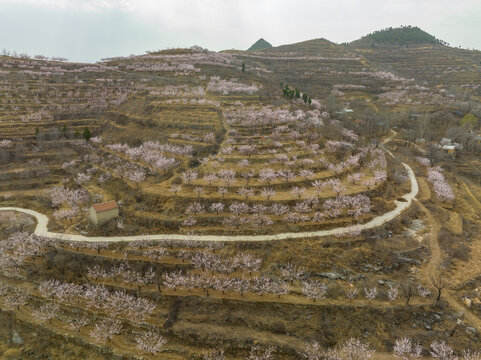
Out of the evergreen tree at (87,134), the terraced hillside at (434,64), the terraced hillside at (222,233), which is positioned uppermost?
the terraced hillside at (434,64)

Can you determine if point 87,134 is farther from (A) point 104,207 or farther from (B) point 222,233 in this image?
(B) point 222,233

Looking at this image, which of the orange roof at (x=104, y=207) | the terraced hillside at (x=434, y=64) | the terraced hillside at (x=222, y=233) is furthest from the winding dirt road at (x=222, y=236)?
the terraced hillside at (x=434, y=64)

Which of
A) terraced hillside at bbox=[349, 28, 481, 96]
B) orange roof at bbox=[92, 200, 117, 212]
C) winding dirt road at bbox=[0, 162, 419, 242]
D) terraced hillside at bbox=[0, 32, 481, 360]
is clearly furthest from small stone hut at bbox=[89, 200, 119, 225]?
terraced hillside at bbox=[349, 28, 481, 96]

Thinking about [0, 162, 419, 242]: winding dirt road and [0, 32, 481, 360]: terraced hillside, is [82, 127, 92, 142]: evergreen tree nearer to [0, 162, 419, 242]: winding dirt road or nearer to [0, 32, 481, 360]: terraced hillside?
[0, 32, 481, 360]: terraced hillside

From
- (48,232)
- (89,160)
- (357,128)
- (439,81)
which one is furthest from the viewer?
(439,81)

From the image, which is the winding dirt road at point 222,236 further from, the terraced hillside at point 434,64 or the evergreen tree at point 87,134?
the terraced hillside at point 434,64

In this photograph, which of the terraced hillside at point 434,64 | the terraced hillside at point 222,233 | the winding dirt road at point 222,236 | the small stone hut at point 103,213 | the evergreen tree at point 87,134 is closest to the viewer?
the terraced hillside at point 222,233

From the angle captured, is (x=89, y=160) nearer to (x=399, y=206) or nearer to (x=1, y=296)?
(x=1, y=296)

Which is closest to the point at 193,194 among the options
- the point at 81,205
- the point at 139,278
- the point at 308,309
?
the point at 139,278
